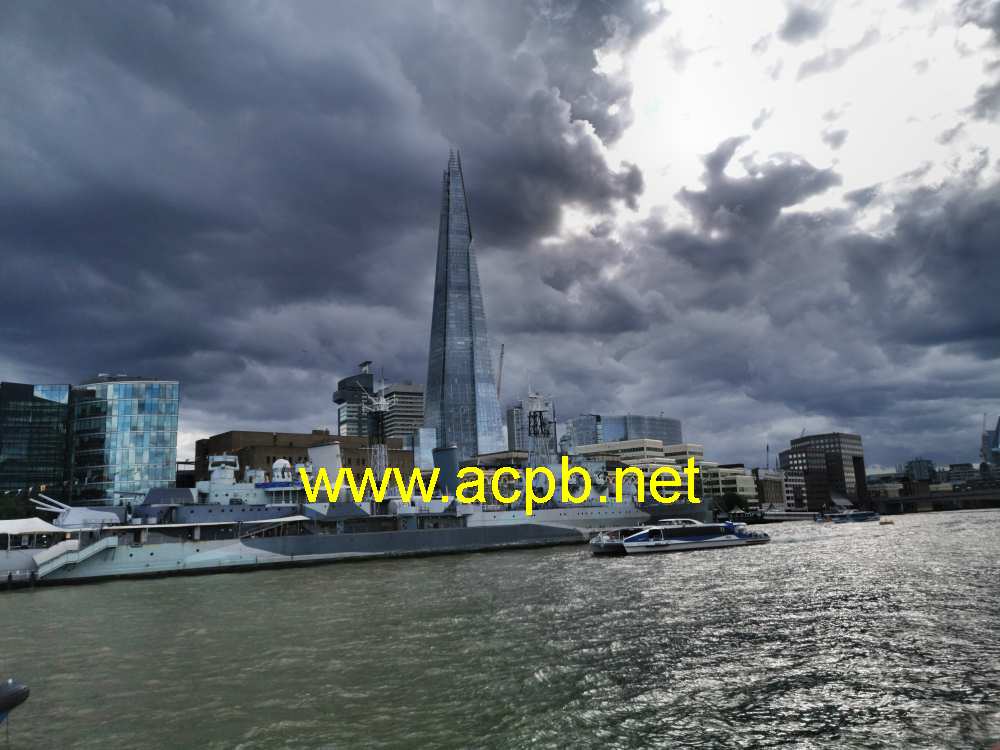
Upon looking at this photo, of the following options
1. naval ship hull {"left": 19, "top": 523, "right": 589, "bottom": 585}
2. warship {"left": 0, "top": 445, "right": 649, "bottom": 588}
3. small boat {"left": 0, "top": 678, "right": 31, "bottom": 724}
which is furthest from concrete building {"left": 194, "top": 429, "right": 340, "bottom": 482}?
small boat {"left": 0, "top": 678, "right": 31, "bottom": 724}

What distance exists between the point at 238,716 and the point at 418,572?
3557 cm

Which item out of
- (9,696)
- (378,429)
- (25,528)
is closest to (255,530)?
(25,528)

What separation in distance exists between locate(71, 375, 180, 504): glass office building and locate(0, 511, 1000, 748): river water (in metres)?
70.1

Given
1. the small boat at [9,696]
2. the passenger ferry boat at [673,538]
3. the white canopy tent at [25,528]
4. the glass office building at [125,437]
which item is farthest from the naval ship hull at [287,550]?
the glass office building at [125,437]

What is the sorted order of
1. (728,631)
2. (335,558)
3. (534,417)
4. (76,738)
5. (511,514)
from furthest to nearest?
(534,417) → (511,514) → (335,558) → (728,631) → (76,738)

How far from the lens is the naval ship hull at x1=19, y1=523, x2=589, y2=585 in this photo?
5528 cm

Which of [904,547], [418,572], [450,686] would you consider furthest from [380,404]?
[450,686]

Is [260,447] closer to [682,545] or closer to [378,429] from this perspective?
[378,429]

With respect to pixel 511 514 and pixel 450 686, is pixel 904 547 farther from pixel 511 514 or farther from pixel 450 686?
pixel 450 686

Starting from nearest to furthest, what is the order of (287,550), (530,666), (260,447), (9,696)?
1. (9,696)
2. (530,666)
3. (287,550)
4. (260,447)

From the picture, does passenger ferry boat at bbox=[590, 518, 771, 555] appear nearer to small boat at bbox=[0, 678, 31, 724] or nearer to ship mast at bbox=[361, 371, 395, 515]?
ship mast at bbox=[361, 371, 395, 515]

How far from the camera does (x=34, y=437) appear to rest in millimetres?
109562

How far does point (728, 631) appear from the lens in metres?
23.8

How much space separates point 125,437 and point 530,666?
342ft
